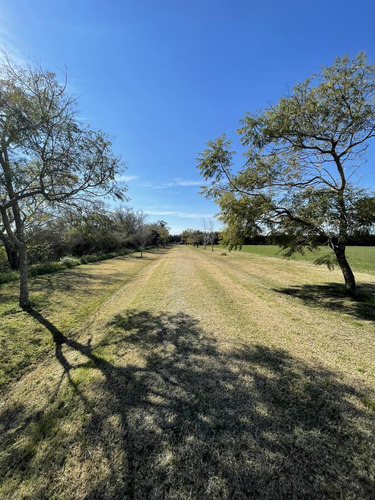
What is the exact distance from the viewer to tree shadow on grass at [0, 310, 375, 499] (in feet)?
6.44

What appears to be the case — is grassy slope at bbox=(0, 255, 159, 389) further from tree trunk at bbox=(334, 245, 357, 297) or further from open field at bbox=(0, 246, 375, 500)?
tree trunk at bbox=(334, 245, 357, 297)

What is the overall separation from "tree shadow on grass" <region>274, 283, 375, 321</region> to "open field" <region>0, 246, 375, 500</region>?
1.52ft

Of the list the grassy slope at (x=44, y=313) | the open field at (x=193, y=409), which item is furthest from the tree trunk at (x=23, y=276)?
the open field at (x=193, y=409)

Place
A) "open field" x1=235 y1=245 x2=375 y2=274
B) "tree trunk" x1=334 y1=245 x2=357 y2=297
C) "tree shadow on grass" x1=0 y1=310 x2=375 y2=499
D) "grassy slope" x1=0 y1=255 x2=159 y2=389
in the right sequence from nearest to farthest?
"tree shadow on grass" x1=0 y1=310 x2=375 y2=499 → "grassy slope" x1=0 y1=255 x2=159 y2=389 → "tree trunk" x1=334 y1=245 x2=357 y2=297 → "open field" x1=235 y1=245 x2=375 y2=274

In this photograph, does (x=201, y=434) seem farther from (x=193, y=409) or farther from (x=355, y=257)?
(x=355, y=257)

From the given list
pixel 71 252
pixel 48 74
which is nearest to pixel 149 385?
pixel 48 74

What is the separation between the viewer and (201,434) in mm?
2455

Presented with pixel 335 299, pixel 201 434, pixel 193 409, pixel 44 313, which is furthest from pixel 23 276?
pixel 335 299

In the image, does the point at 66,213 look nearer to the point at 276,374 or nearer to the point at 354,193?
the point at 276,374

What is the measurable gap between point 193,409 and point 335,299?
7.90m

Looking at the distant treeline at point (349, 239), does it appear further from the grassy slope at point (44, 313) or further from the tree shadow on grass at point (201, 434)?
the grassy slope at point (44, 313)

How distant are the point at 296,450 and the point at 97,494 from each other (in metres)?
2.19

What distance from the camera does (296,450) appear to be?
2223mm

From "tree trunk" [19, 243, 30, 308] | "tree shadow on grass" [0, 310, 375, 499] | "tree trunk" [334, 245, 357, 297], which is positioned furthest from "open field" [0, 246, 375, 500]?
"tree trunk" [334, 245, 357, 297]
